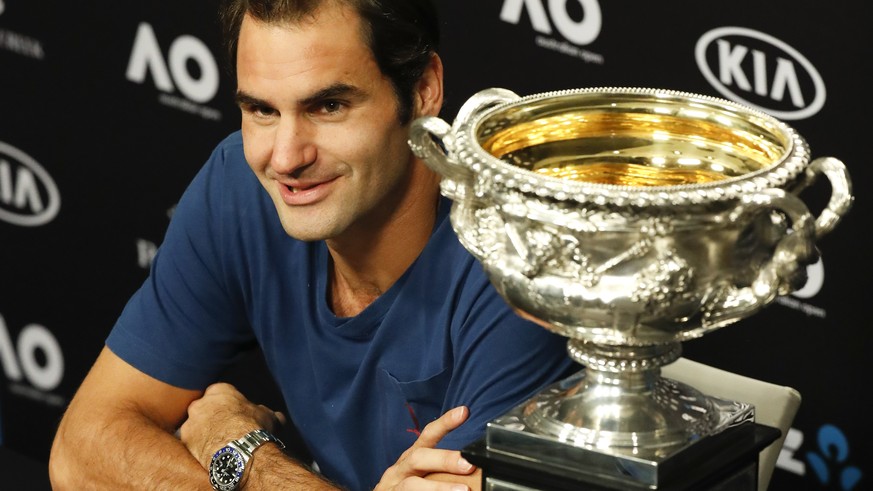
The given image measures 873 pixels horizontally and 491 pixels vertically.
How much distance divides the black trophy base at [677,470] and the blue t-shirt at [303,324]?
1.96ft

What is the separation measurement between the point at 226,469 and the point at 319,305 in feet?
1.02

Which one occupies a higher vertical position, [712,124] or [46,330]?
[712,124]

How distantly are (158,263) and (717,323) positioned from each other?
53.8 inches

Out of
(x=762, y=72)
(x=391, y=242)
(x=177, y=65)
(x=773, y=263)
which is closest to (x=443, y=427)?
(x=391, y=242)

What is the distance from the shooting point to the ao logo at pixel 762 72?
8.93 feet

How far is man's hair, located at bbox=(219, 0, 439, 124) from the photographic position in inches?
82.5

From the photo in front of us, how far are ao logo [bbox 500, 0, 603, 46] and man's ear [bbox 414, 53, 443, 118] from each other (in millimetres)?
675

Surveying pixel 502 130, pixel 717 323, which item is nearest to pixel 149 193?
pixel 502 130

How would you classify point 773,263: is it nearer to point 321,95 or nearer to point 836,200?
point 836,200

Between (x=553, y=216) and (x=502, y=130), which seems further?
(x=502, y=130)

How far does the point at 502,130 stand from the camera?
1.56m

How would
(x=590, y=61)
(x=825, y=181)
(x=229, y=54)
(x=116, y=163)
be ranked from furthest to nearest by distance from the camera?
(x=116, y=163)
(x=590, y=61)
(x=825, y=181)
(x=229, y=54)

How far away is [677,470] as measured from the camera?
4.71 ft

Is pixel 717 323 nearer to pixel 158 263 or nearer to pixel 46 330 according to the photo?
pixel 158 263
